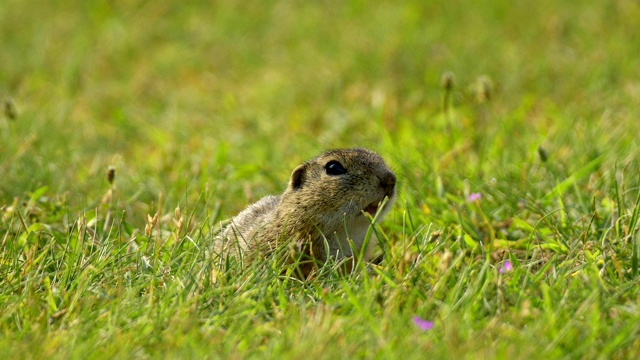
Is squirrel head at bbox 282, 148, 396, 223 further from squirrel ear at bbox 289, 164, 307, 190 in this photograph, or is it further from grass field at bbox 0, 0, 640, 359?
grass field at bbox 0, 0, 640, 359

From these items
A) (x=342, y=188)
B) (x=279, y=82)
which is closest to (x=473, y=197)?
(x=342, y=188)

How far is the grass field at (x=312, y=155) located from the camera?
9.95ft

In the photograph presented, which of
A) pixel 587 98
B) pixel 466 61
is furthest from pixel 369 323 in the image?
pixel 466 61

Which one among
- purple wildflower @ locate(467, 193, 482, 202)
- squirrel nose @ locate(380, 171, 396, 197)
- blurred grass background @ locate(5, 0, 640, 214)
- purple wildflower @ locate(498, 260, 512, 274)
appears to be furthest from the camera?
blurred grass background @ locate(5, 0, 640, 214)

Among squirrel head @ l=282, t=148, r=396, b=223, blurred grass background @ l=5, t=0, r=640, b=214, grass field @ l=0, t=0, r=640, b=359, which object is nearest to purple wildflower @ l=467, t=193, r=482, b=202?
grass field @ l=0, t=0, r=640, b=359

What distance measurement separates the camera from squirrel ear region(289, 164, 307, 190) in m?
4.37

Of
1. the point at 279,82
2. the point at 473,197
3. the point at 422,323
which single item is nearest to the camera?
the point at 422,323

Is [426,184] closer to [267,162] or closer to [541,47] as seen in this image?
[267,162]

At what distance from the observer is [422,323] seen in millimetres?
2992

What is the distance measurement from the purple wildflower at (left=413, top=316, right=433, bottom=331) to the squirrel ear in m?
1.46

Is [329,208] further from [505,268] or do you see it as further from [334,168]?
[505,268]

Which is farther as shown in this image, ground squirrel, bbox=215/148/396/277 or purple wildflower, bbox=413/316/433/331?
ground squirrel, bbox=215/148/396/277

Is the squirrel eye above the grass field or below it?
above

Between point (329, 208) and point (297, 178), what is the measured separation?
28cm
